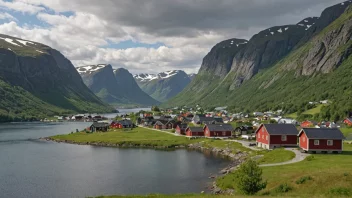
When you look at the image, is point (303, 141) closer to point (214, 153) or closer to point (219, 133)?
point (214, 153)

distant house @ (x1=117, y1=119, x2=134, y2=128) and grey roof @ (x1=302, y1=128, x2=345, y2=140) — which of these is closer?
grey roof @ (x1=302, y1=128, x2=345, y2=140)

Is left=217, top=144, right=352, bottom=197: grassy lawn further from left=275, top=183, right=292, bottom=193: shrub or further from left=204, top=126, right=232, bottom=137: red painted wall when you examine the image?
left=204, top=126, right=232, bottom=137: red painted wall

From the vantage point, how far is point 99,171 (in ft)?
242

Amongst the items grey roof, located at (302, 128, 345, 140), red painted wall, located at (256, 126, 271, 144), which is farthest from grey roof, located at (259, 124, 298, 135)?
grey roof, located at (302, 128, 345, 140)

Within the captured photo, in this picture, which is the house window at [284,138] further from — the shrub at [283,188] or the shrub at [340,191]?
the shrub at [340,191]

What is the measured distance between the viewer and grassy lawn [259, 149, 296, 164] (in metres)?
67.8

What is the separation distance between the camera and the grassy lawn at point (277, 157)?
67.8 m

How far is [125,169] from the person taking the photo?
74.9 m

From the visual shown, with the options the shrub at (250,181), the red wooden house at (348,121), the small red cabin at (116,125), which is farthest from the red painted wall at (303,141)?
the small red cabin at (116,125)

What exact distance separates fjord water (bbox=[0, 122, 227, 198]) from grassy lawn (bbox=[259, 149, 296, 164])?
970 centimetres

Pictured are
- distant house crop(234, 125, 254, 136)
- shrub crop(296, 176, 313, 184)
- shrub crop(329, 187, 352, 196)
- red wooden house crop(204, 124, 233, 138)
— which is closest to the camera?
shrub crop(329, 187, 352, 196)

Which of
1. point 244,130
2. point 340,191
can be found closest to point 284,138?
point 244,130

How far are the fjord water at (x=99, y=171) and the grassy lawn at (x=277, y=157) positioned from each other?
970 centimetres

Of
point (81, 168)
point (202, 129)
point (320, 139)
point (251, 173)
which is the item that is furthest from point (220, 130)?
point (251, 173)
